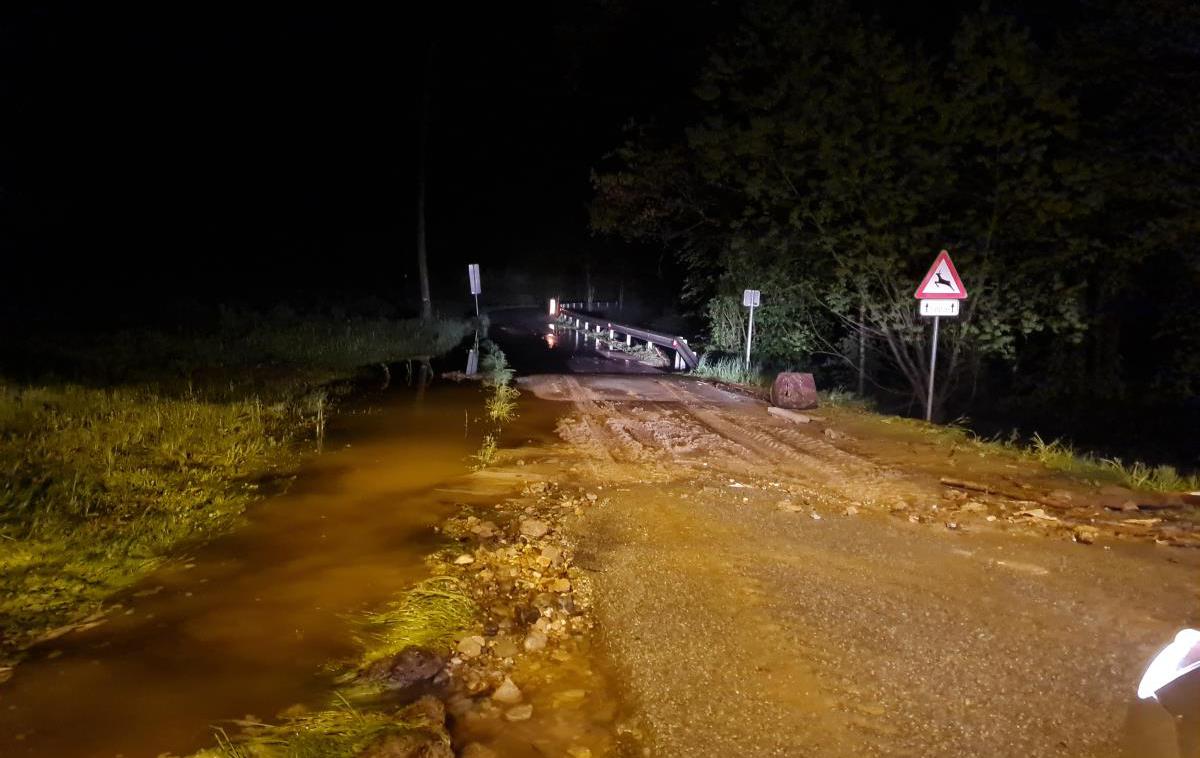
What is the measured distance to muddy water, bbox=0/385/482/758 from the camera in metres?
4.08

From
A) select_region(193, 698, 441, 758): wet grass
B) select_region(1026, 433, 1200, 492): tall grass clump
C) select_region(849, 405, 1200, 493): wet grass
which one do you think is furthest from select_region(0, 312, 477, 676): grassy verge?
select_region(1026, 433, 1200, 492): tall grass clump

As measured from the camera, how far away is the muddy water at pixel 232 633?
161 inches

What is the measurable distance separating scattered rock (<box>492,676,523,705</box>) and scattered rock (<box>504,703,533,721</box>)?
0.19 ft

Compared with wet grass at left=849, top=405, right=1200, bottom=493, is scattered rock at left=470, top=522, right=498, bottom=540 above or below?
below

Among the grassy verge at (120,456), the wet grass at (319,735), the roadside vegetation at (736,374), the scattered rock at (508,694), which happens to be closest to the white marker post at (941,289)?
the roadside vegetation at (736,374)

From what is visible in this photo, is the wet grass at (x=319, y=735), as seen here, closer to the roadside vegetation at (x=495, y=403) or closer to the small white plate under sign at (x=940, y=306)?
the roadside vegetation at (x=495, y=403)

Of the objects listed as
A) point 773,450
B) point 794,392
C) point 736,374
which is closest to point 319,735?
point 773,450

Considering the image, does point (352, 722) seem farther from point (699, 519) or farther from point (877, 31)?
point (877, 31)

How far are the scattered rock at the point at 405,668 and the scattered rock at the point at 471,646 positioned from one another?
0.14m

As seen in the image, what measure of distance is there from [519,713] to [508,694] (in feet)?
0.59

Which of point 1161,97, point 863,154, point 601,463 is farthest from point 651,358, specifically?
point 601,463

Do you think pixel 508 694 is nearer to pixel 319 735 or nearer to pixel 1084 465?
pixel 319 735

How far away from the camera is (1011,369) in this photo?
2119 cm

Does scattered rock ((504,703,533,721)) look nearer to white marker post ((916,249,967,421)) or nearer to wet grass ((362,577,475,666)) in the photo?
wet grass ((362,577,475,666))
